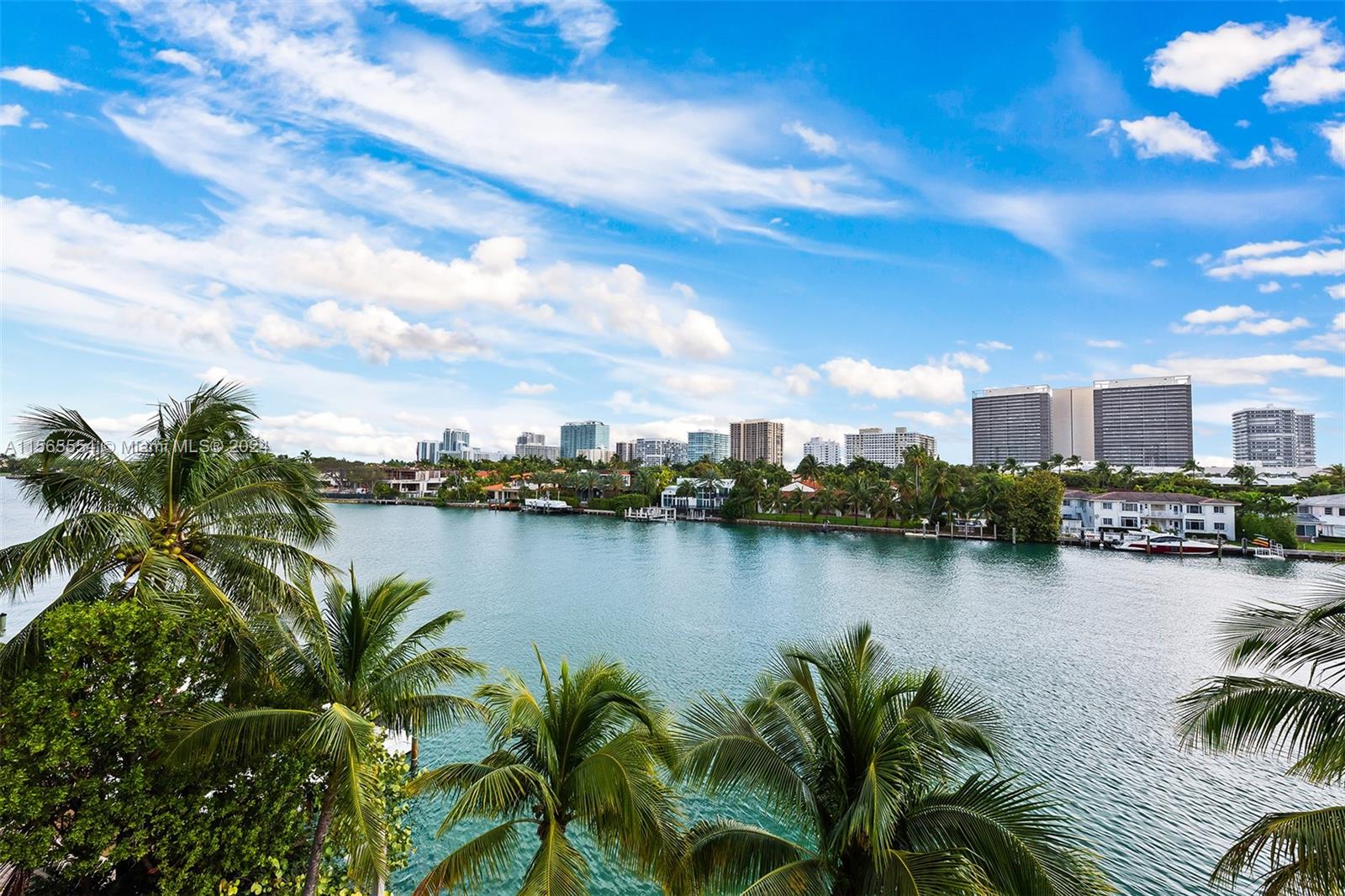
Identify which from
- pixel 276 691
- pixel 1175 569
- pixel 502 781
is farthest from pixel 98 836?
pixel 1175 569

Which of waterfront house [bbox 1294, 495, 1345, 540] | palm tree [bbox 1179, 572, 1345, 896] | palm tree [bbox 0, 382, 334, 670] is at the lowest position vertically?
waterfront house [bbox 1294, 495, 1345, 540]

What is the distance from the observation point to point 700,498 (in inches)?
4284

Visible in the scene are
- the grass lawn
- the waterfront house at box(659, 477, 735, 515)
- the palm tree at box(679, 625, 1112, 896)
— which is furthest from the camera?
the waterfront house at box(659, 477, 735, 515)

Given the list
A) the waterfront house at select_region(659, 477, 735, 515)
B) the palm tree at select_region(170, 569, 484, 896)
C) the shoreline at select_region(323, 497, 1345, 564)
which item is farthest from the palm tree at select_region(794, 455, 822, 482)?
the palm tree at select_region(170, 569, 484, 896)

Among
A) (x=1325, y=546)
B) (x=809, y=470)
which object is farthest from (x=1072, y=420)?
(x=1325, y=546)

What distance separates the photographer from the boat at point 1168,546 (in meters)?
62.4

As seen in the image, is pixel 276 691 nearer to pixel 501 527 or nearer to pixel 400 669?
pixel 400 669

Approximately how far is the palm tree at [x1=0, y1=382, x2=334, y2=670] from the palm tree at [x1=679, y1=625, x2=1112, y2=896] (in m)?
6.53

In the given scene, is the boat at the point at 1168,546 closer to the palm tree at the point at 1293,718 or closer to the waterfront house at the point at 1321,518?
the waterfront house at the point at 1321,518

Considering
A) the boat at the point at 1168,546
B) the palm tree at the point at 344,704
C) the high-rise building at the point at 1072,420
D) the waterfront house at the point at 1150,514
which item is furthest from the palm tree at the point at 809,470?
the palm tree at the point at 344,704

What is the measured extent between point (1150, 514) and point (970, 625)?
54.3 meters

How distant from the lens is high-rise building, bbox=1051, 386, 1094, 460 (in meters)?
168

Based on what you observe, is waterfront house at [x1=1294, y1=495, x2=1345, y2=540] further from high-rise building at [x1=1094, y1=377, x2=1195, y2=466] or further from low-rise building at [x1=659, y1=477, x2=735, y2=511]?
high-rise building at [x1=1094, y1=377, x2=1195, y2=466]

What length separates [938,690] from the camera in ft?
25.2
